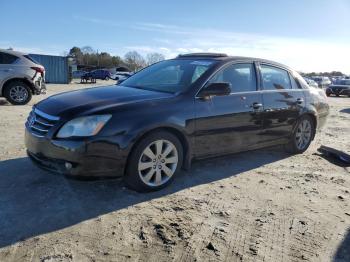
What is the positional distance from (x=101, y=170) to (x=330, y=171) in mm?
3651

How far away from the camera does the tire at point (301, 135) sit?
21.3ft

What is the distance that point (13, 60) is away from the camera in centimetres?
→ 1130

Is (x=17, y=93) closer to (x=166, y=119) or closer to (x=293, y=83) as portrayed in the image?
(x=293, y=83)

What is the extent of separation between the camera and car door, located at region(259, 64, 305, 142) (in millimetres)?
5785

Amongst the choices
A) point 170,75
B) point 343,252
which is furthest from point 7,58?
point 343,252

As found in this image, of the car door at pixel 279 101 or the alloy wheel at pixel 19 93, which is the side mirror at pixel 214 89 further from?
the alloy wheel at pixel 19 93

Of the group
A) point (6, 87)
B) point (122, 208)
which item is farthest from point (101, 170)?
point (6, 87)

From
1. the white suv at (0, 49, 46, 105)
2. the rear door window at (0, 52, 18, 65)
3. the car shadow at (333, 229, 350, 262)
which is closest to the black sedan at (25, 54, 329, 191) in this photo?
the car shadow at (333, 229, 350, 262)

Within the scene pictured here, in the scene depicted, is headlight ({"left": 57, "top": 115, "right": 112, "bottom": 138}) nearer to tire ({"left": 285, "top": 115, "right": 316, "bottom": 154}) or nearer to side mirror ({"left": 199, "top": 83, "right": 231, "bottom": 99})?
side mirror ({"left": 199, "top": 83, "right": 231, "bottom": 99})

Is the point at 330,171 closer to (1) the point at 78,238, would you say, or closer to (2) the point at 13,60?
(1) the point at 78,238

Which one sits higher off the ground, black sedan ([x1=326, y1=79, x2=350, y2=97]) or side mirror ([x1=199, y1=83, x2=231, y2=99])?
side mirror ([x1=199, y1=83, x2=231, y2=99])

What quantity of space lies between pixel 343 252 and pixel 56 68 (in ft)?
106

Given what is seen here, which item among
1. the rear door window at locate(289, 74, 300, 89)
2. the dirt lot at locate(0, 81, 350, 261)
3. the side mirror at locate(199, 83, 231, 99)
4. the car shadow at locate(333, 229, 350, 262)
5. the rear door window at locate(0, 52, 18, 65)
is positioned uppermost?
the rear door window at locate(0, 52, 18, 65)

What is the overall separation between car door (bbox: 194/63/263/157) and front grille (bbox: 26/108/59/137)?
1.71 meters
